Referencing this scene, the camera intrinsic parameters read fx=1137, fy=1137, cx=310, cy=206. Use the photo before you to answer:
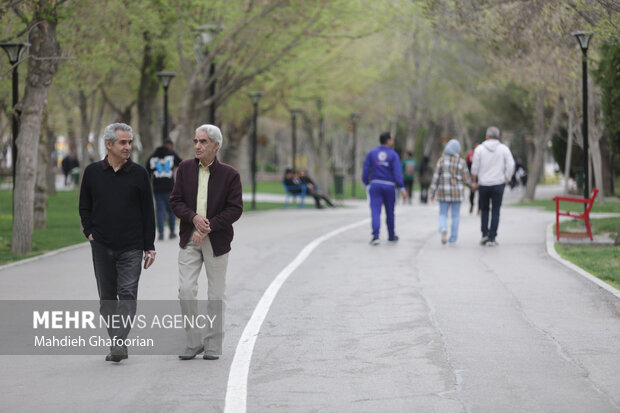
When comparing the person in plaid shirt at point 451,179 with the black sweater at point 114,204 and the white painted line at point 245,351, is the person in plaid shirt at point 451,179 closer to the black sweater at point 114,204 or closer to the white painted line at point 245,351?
the white painted line at point 245,351

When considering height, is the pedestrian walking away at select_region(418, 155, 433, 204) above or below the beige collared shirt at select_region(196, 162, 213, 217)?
below

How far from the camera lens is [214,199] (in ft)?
27.1

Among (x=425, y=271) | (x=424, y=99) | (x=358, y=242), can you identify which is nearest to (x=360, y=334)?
(x=425, y=271)

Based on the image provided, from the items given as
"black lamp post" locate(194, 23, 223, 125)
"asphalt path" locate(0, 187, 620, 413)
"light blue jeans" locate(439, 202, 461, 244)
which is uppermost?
"black lamp post" locate(194, 23, 223, 125)

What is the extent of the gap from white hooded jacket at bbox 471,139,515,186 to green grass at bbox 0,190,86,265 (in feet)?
23.1

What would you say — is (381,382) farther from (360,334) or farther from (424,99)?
(424,99)

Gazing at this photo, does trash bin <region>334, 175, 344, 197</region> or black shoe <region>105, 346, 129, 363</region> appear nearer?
black shoe <region>105, 346, 129, 363</region>

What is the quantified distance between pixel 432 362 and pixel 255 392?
161cm

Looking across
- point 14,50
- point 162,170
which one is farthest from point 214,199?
point 14,50

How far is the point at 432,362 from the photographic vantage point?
823cm

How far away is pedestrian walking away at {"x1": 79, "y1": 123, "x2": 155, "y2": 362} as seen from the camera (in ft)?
26.8

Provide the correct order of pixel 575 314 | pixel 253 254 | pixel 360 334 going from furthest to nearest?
pixel 253 254 < pixel 575 314 < pixel 360 334

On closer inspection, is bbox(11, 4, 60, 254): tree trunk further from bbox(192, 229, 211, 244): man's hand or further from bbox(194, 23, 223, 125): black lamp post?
bbox(192, 229, 211, 244): man's hand

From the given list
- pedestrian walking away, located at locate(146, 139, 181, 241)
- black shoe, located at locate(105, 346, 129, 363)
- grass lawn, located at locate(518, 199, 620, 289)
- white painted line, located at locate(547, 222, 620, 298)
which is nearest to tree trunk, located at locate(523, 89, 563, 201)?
grass lawn, located at locate(518, 199, 620, 289)
